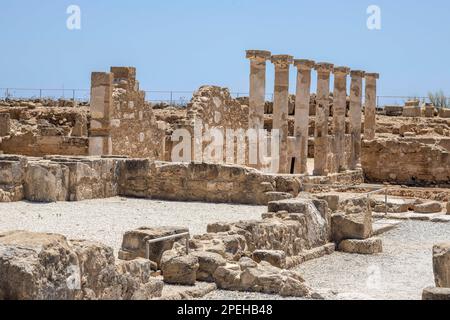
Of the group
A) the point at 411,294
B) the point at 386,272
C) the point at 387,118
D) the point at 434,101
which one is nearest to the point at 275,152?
the point at 386,272

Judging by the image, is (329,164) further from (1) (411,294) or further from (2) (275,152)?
(1) (411,294)

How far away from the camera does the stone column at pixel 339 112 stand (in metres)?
32.4

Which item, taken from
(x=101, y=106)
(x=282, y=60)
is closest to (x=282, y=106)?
(x=282, y=60)

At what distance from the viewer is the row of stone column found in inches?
1048

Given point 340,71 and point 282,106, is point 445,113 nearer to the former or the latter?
point 340,71

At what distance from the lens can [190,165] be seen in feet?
51.7

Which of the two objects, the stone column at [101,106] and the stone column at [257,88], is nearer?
the stone column at [101,106]

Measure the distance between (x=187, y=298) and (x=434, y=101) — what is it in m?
56.3

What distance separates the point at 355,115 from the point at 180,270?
2706 centimetres

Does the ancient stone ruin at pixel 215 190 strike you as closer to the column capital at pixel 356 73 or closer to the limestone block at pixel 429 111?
the column capital at pixel 356 73

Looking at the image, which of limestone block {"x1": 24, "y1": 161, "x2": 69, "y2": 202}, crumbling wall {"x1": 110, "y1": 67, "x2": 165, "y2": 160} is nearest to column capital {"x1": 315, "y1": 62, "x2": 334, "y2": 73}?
crumbling wall {"x1": 110, "y1": 67, "x2": 165, "y2": 160}

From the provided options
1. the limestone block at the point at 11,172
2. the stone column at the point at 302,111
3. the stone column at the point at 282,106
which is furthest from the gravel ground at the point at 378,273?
the stone column at the point at 302,111

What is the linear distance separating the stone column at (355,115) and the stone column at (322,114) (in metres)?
3.42

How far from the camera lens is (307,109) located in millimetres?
29531
